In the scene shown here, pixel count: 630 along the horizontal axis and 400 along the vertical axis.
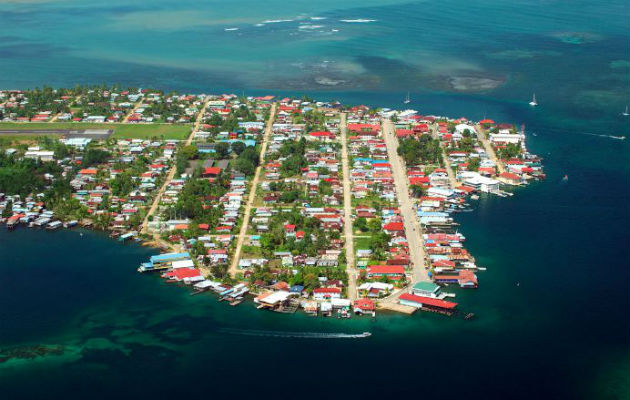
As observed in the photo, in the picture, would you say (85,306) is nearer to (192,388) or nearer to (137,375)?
(137,375)

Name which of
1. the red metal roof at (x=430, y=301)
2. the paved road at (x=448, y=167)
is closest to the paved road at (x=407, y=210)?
the red metal roof at (x=430, y=301)

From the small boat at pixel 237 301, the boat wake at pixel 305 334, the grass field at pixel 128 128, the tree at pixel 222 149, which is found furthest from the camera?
the grass field at pixel 128 128

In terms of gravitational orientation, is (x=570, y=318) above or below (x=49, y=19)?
below

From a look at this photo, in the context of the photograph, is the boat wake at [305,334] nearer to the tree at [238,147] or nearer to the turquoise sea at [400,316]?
the turquoise sea at [400,316]

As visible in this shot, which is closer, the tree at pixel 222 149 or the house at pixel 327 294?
the house at pixel 327 294

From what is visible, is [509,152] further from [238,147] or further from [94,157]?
[94,157]

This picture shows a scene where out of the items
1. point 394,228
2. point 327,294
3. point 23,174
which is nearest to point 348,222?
point 394,228

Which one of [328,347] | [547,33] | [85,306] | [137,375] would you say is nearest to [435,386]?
[328,347]
